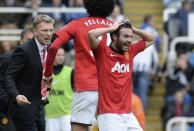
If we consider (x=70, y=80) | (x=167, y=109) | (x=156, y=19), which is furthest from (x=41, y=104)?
(x=156, y=19)

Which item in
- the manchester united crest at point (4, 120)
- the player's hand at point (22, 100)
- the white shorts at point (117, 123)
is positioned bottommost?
the white shorts at point (117, 123)

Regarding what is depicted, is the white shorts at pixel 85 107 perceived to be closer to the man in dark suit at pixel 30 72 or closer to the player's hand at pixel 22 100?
the man in dark suit at pixel 30 72

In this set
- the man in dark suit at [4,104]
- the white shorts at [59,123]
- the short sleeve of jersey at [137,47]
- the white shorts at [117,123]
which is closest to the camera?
the white shorts at [117,123]

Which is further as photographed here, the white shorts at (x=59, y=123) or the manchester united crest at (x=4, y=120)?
the white shorts at (x=59, y=123)

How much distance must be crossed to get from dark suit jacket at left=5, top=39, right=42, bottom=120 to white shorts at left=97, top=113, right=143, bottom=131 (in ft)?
3.05

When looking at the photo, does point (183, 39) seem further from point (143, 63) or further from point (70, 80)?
point (70, 80)

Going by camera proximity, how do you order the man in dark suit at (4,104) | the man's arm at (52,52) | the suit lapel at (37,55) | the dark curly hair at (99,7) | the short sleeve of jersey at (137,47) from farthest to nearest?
the man in dark suit at (4,104) < the suit lapel at (37,55) < the dark curly hair at (99,7) < the short sleeve of jersey at (137,47) < the man's arm at (52,52)

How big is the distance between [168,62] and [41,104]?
812 centimetres

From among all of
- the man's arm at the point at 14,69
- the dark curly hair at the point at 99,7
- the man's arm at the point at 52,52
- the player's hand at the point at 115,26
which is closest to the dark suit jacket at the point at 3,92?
the man's arm at the point at 14,69

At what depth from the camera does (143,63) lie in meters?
17.8

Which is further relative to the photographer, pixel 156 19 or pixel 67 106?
pixel 156 19

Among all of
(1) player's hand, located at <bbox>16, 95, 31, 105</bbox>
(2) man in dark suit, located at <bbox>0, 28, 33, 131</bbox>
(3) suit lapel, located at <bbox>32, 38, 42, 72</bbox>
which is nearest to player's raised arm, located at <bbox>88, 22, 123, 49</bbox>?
(3) suit lapel, located at <bbox>32, 38, 42, 72</bbox>

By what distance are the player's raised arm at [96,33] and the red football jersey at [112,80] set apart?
0.08 meters

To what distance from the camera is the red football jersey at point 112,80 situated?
979cm
